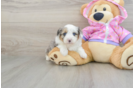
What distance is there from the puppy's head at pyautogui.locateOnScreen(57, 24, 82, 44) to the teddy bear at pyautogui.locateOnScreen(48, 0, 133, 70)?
0.11m

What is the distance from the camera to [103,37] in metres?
0.97

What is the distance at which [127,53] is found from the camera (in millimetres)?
768

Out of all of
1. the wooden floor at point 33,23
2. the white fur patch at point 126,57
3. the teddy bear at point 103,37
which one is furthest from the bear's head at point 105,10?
the white fur patch at point 126,57

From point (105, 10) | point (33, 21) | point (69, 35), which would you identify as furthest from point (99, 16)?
point (33, 21)

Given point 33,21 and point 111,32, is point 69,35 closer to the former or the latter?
point 111,32

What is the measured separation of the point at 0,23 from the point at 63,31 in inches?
34.6

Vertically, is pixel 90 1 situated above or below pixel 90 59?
above

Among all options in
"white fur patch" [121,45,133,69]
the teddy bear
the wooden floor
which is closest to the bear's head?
the teddy bear

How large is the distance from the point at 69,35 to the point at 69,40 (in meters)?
0.04

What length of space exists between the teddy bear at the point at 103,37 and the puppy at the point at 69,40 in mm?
37

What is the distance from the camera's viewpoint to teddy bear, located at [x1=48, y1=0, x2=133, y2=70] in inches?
35.6

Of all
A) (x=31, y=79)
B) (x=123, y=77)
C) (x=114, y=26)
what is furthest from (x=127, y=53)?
(x=31, y=79)

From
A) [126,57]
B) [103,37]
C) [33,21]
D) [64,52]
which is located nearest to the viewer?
[126,57]

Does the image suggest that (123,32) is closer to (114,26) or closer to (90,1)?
(114,26)
